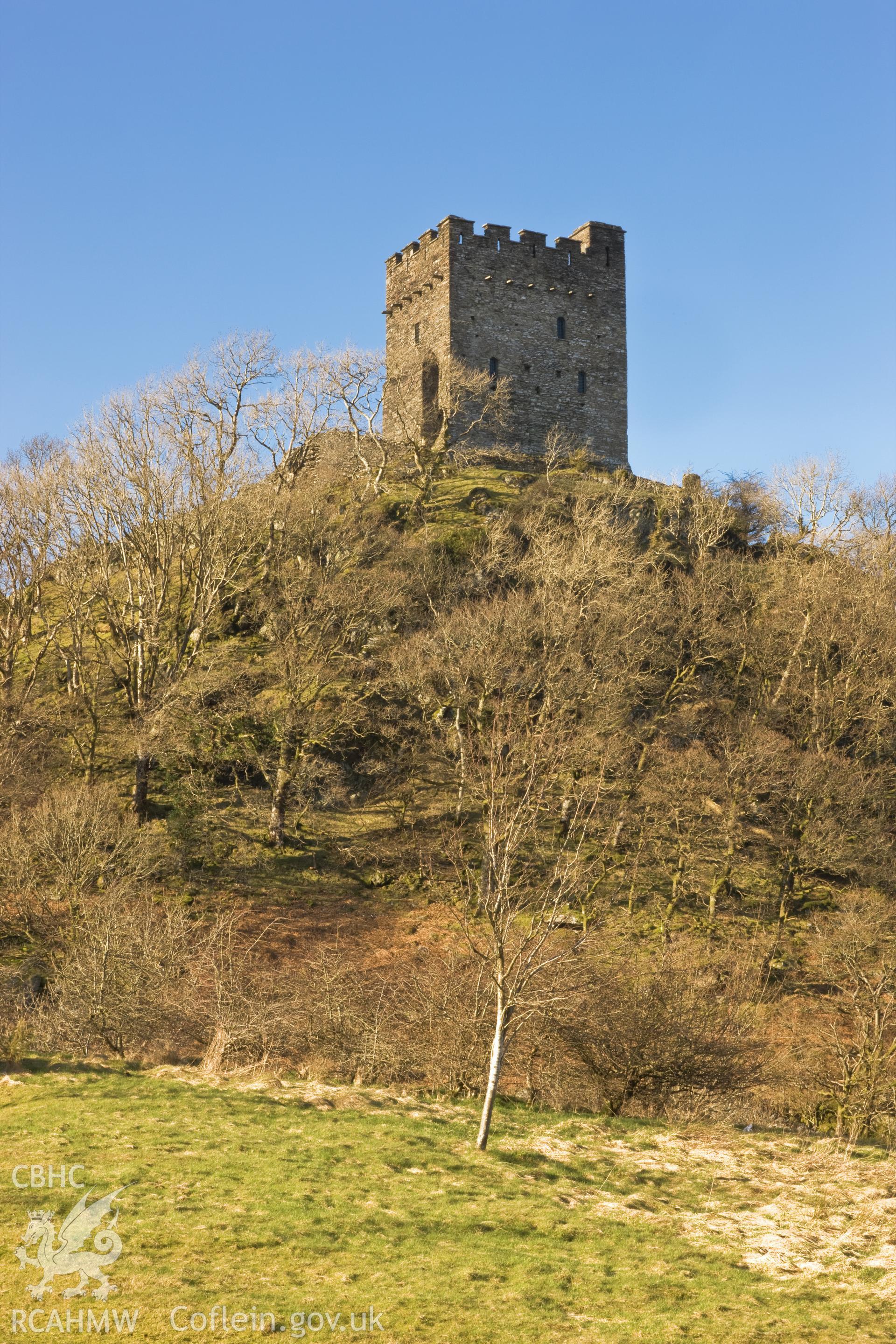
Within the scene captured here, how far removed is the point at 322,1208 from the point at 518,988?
3.61 m

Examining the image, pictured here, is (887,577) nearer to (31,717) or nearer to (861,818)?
(861,818)

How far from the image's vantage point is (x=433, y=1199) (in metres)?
11.6

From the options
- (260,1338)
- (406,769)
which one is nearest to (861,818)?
(406,769)

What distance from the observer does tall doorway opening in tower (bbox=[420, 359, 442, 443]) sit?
55.8 m

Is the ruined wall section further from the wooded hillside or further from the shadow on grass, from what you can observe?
the shadow on grass

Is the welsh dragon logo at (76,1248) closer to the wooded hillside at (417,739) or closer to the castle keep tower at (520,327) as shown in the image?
the wooded hillside at (417,739)

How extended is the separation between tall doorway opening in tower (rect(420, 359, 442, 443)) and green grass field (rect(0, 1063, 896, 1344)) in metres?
43.6

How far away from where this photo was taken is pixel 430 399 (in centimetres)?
5659

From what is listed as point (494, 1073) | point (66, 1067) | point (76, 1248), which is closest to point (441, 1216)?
point (494, 1073)

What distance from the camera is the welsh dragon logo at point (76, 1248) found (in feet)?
29.9

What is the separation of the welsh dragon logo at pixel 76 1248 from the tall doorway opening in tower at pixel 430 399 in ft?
156

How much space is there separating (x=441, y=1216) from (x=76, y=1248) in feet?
11.1

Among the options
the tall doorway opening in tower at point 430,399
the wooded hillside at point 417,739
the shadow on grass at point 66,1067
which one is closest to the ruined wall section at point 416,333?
the tall doorway opening in tower at point 430,399

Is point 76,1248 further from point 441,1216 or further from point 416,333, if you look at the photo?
point 416,333
